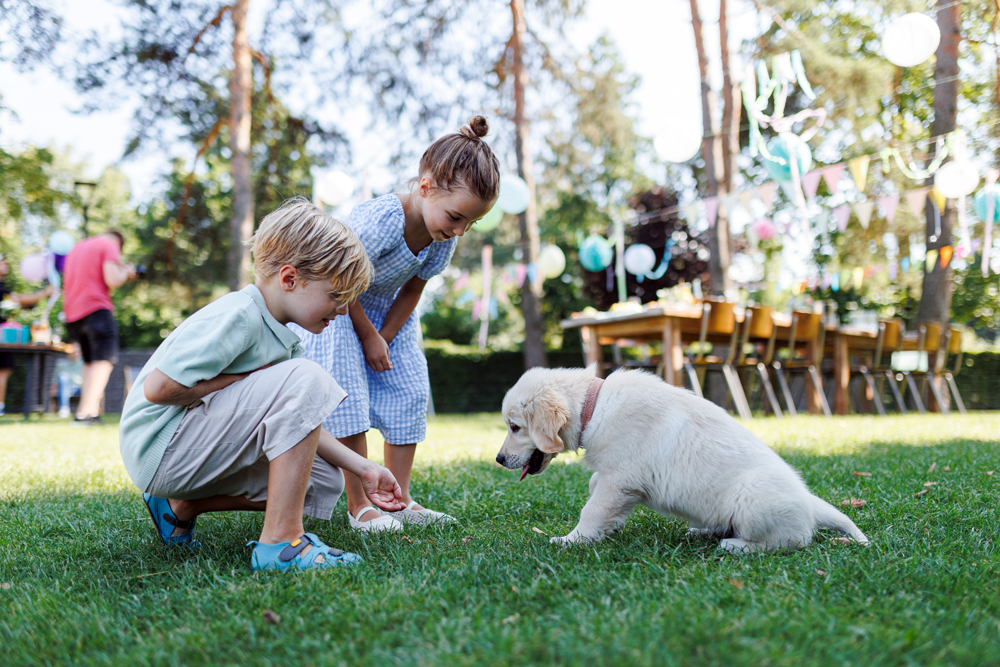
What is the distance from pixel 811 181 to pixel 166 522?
854cm

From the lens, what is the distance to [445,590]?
1.58 metres

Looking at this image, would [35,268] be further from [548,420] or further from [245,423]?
[548,420]

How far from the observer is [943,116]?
10.3 meters

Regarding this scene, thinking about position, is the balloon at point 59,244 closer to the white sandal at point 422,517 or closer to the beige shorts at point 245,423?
the white sandal at point 422,517

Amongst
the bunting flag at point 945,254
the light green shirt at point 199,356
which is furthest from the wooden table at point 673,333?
the light green shirt at point 199,356

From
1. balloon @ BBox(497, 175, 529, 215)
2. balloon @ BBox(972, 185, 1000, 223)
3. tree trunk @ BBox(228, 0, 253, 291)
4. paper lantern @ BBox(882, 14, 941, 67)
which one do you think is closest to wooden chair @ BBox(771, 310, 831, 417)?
balloon @ BBox(972, 185, 1000, 223)

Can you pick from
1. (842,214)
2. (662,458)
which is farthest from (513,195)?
(662,458)

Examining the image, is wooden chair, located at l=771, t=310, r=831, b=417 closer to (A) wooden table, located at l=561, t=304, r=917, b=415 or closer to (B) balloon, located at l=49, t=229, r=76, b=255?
(A) wooden table, located at l=561, t=304, r=917, b=415

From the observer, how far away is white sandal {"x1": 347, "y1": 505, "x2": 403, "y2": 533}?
7.77 feet

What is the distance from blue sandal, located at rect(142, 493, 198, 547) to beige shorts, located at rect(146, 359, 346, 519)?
160 millimetres

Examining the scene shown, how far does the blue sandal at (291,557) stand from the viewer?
178 centimetres

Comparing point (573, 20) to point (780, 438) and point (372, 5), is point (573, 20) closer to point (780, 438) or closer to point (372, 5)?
point (372, 5)

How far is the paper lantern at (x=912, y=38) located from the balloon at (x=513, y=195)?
483 cm

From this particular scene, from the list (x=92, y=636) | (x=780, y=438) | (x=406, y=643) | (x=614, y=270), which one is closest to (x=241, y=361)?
(x=92, y=636)
